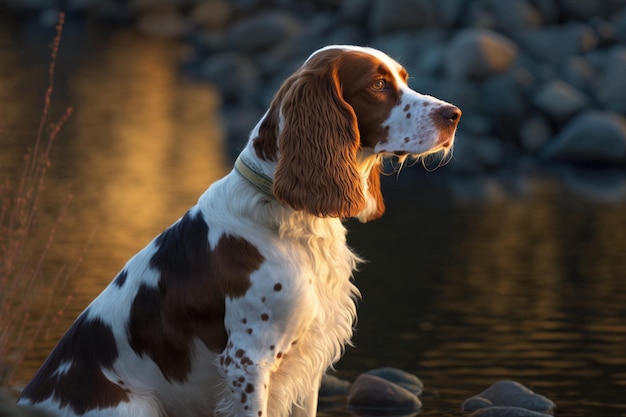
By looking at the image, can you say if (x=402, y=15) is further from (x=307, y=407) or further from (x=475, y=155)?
(x=307, y=407)

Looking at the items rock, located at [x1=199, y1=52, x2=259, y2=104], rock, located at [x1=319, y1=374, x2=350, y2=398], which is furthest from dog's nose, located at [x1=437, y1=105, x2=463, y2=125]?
rock, located at [x1=199, y1=52, x2=259, y2=104]

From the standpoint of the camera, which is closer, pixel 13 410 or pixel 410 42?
pixel 13 410

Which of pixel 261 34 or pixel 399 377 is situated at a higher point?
pixel 399 377

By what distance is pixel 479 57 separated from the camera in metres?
20.0

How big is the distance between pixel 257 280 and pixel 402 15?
21207mm

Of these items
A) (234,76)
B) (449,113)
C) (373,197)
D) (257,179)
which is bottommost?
(234,76)

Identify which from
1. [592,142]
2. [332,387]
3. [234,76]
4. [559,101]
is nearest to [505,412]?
[332,387]

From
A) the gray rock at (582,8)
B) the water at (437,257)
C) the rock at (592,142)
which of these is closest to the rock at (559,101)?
the rock at (592,142)

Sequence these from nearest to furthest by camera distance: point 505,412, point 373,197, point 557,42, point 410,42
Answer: point 373,197
point 505,412
point 557,42
point 410,42

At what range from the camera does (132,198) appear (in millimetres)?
14078

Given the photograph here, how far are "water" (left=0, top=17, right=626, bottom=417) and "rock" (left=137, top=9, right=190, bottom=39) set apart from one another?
14948 mm

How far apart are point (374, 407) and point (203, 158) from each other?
10117mm

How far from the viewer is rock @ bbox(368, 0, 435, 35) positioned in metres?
25.3

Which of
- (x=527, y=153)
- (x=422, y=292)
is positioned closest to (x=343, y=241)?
(x=422, y=292)
